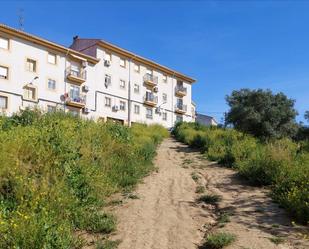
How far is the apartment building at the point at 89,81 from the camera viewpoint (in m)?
36.9

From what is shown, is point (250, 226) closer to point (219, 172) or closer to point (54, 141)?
point (54, 141)

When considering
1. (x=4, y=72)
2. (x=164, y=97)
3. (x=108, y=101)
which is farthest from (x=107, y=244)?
(x=164, y=97)

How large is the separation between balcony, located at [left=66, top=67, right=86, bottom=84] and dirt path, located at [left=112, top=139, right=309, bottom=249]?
2946 cm

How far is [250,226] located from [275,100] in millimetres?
20550

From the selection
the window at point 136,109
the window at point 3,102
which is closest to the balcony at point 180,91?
the window at point 136,109

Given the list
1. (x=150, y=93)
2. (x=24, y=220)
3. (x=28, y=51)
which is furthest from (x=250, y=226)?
(x=150, y=93)

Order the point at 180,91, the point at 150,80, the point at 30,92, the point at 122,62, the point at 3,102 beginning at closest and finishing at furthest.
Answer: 1. the point at 3,102
2. the point at 30,92
3. the point at 122,62
4. the point at 150,80
5. the point at 180,91

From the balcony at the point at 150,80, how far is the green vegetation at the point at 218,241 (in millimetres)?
45177

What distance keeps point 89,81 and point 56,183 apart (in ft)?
121

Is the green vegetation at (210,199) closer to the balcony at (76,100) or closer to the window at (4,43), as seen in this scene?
the window at (4,43)

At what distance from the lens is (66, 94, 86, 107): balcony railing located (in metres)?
41.9

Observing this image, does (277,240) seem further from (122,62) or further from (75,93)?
(122,62)

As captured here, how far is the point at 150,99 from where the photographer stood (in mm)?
53438

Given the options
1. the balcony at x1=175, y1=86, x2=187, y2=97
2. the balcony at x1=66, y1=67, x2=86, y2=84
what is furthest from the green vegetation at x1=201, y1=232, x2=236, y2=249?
the balcony at x1=175, y1=86, x2=187, y2=97
